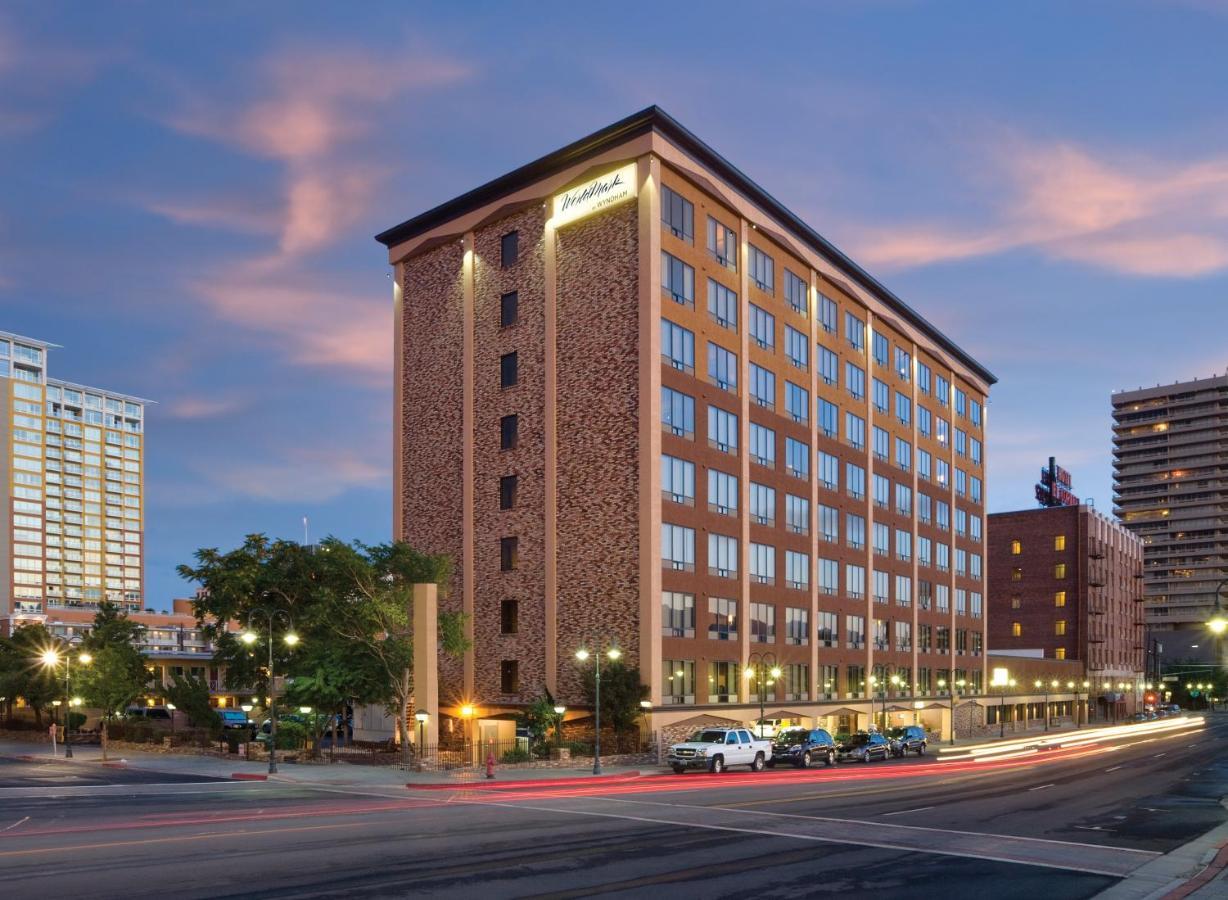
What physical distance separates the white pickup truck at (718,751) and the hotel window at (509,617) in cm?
1410

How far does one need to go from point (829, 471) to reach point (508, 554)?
25639mm

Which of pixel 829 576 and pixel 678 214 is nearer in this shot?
pixel 678 214

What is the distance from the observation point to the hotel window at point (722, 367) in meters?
61.7

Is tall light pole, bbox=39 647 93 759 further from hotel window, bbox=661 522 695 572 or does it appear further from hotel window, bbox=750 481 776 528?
hotel window, bbox=750 481 776 528

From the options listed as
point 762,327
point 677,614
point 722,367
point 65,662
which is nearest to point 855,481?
point 762,327

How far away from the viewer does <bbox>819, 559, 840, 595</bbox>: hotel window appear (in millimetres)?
74125

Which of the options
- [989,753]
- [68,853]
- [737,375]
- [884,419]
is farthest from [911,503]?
[68,853]

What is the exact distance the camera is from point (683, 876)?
20.5 metres

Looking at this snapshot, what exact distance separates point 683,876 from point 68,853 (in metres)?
12.7

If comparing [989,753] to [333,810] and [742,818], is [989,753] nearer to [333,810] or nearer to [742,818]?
[742,818]

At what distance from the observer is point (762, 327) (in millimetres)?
67875

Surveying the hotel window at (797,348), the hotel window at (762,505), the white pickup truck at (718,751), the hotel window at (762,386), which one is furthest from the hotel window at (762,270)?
the white pickup truck at (718,751)

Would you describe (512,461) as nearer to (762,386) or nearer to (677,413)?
(677,413)

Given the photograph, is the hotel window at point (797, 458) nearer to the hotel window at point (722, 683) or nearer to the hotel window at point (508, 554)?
the hotel window at point (722, 683)
